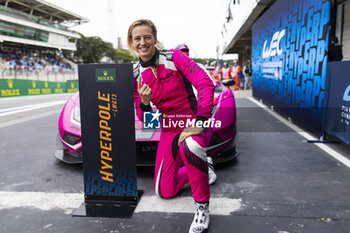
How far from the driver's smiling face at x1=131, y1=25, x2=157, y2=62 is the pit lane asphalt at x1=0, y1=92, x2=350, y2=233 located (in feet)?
4.38

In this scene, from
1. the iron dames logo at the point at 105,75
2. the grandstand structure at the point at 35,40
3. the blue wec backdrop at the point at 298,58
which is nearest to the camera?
the iron dames logo at the point at 105,75

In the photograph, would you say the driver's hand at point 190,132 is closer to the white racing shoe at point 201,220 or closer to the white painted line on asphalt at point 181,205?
the white racing shoe at point 201,220

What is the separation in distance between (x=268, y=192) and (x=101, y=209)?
159 centimetres

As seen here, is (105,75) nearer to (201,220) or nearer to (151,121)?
(151,121)

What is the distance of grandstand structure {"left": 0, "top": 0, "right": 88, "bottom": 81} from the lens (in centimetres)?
3762

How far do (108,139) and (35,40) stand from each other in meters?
51.4

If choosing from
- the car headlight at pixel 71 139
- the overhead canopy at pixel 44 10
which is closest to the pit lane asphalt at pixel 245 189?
the car headlight at pixel 71 139

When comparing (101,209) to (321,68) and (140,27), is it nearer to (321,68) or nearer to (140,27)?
(140,27)

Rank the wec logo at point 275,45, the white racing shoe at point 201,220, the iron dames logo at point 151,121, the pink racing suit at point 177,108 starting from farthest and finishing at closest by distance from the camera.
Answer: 1. the wec logo at point 275,45
2. the iron dames logo at point 151,121
3. the pink racing suit at point 177,108
4. the white racing shoe at point 201,220

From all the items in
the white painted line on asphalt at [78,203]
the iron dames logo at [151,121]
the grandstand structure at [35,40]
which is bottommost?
the white painted line on asphalt at [78,203]

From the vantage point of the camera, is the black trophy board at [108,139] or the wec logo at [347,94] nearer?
the black trophy board at [108,139]

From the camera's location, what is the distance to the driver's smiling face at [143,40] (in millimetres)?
2229

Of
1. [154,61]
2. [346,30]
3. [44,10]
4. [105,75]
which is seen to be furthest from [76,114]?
[44,10]

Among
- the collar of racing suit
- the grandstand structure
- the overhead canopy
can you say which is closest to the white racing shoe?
the collar of racing suit
